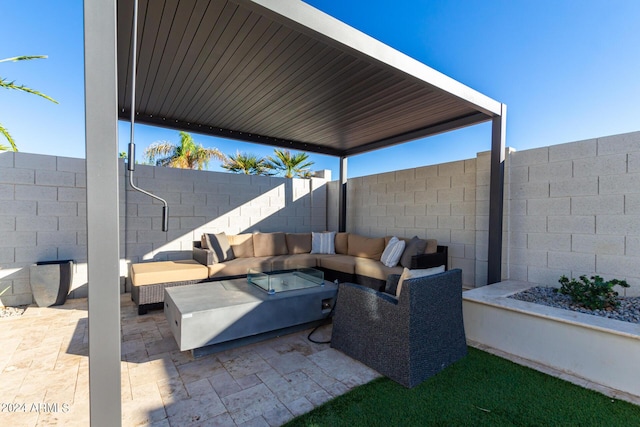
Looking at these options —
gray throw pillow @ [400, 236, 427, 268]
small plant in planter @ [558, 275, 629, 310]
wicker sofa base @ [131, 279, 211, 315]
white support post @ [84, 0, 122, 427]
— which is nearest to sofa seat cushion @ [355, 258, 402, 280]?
gray throw pillow @ [400, 236, 427, 268]

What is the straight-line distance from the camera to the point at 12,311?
376cm

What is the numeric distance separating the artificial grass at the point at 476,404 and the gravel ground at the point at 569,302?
842 mm

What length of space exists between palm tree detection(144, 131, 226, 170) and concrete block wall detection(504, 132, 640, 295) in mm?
11951

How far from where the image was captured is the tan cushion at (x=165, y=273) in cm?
369

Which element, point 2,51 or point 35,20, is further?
point 35,20

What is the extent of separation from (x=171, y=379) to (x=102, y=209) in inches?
62.1

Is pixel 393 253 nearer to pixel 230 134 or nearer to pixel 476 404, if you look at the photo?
pixel 476 404

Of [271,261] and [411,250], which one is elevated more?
[411,250]

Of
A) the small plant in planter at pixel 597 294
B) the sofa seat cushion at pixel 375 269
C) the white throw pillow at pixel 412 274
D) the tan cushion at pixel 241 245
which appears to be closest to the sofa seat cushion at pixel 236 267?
the tan cushion at pixel 241 245

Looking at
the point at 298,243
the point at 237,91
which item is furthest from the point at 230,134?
the point at 298,243

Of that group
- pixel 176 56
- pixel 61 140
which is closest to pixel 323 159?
pixel 61 140

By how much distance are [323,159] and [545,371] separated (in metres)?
12.4

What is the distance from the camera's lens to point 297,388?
220cm

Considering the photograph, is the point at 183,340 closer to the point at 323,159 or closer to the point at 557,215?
the point at 557,215
